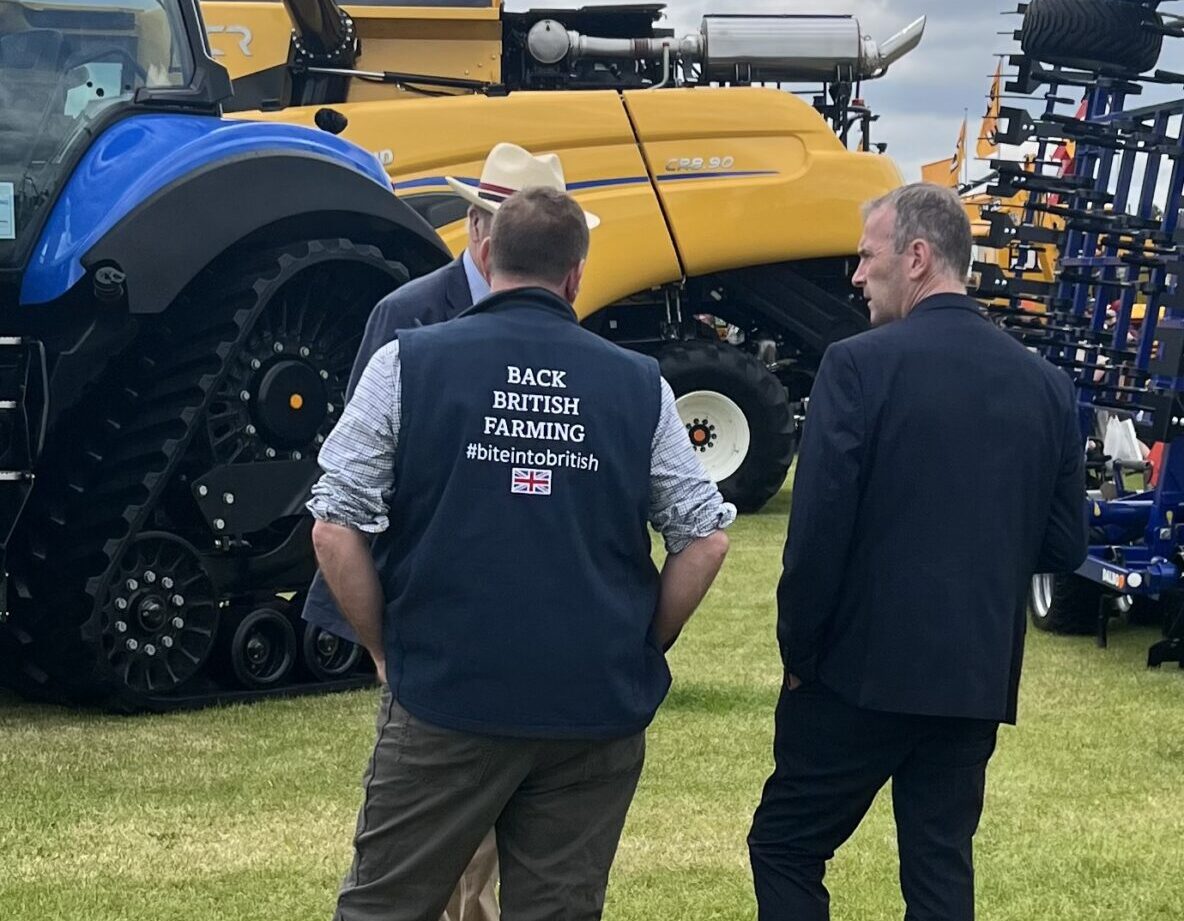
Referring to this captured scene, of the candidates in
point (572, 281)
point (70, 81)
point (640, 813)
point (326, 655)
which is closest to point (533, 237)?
point (572, 281)

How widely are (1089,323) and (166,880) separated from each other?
575cm

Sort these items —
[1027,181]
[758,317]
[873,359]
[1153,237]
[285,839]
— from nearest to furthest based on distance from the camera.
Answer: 1. [873,359]
2. [285,839]
3. [1153,237]
4. [1027,181]
5. [758,317]

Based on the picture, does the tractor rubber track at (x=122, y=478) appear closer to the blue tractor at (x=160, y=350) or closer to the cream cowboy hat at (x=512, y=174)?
the blue tractor at (x=160, y=350)

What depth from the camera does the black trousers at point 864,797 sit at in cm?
341

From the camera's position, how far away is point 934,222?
3.39 m

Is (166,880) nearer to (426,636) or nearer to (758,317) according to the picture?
(426,636)

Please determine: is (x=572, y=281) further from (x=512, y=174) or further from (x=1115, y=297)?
(x=1115, y=297)

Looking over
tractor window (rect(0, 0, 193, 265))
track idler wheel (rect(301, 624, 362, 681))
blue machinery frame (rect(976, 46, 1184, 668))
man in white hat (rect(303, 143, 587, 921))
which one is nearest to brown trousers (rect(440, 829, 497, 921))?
man in white hat (rect(303, 143, 587, 921))

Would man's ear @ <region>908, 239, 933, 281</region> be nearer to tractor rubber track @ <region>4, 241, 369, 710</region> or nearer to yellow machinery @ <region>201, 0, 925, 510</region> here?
tractor rubber track @ <region>4, 241, 369, 710</region>

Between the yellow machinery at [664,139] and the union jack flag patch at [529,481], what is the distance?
261 inches

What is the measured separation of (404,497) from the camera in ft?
9.58

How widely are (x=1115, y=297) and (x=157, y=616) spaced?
16.5 feet

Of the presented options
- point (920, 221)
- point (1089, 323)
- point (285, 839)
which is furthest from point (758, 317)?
point (920, 221)

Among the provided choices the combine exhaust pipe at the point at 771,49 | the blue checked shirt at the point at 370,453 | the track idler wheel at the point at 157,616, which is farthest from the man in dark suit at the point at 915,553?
the combine exhaust pipe at the point at 771,49
